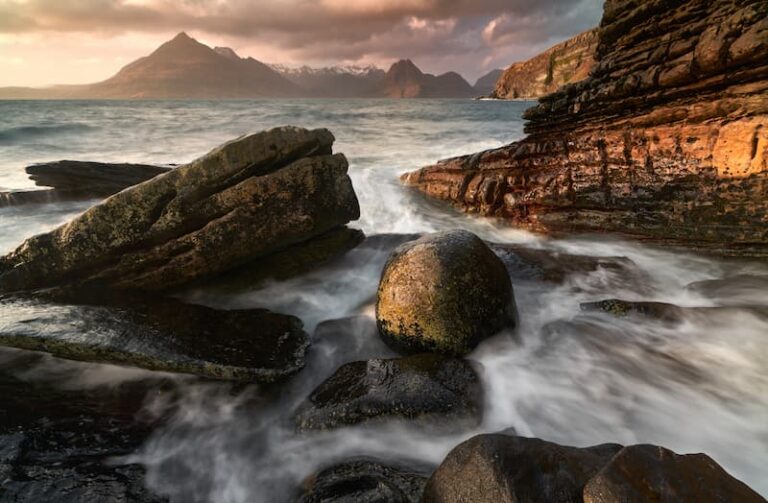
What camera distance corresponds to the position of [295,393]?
4.56 meters

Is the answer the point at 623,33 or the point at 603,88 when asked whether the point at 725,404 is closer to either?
the point at 603,88

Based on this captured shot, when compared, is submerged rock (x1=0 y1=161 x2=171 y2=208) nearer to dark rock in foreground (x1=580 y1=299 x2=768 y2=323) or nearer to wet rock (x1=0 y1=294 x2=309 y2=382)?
wet rock (x1=0 y1=294 x2=309 y2=382)

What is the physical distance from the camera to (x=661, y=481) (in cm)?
201

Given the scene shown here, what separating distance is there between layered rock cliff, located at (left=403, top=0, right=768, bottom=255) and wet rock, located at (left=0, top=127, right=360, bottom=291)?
530cm

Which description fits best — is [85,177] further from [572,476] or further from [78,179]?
[572,476]

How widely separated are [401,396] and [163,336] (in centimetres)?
280

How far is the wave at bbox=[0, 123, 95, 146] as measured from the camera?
1006 inches

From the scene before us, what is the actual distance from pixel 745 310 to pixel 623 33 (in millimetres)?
5977

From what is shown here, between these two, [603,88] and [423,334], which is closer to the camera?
[423,334]

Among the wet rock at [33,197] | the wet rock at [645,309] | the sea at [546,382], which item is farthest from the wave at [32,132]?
the wet rock at [645,309]

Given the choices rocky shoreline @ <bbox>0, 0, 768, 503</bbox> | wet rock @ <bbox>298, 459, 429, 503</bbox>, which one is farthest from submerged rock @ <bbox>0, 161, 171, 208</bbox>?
wet rock @ <bbox>298, 459, 429, 503</bbox>

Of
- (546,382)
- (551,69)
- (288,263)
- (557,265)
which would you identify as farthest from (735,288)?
(551,69)

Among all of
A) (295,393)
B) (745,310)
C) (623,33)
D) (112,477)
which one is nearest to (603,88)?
(623,33)

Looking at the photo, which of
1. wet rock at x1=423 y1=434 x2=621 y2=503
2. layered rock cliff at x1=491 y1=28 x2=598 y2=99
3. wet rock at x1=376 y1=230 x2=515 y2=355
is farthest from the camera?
layered rock cliff at x1=491 y1=28 x2=598 y2=99
